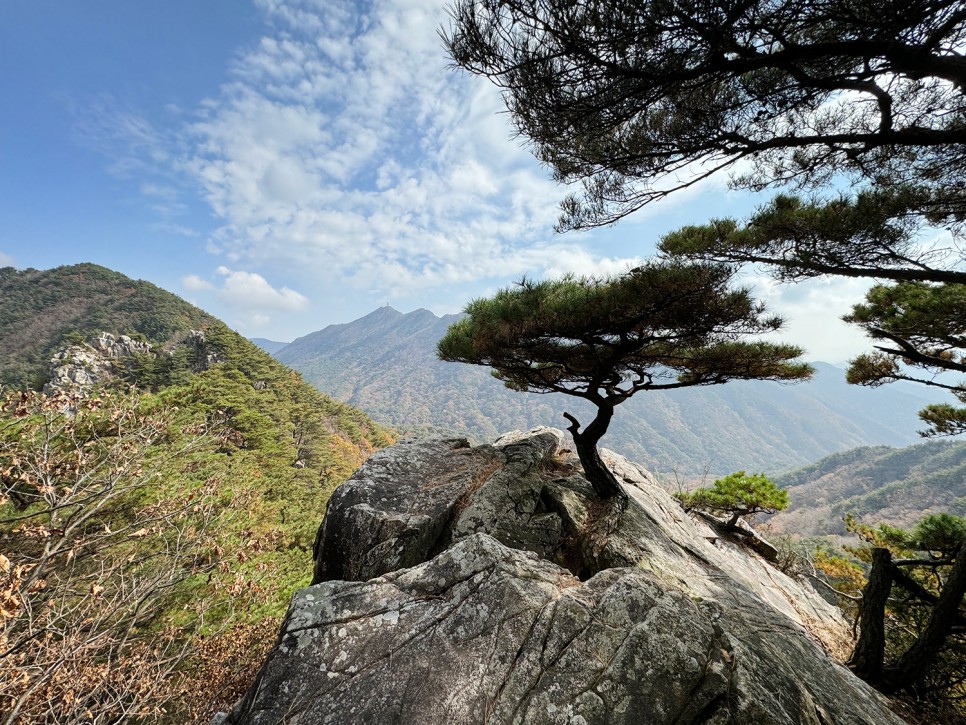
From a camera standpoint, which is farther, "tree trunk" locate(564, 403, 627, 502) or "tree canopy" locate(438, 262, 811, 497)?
"tree trunk" locate(564, 403, 627, 502)

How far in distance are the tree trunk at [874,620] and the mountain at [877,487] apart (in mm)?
51611

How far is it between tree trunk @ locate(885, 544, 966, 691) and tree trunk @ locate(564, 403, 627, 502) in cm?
317

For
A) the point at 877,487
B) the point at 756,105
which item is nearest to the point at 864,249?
the point at 756,105

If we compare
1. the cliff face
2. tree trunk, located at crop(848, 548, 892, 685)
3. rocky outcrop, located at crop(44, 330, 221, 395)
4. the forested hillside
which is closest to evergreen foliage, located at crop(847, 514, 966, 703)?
tree trunk, located at crop(848, 548, 892, 685)

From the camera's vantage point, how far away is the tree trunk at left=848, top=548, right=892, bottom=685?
3.70m

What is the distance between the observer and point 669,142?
3629mm

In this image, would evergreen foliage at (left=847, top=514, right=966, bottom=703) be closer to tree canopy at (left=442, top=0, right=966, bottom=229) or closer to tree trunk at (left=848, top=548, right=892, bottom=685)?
tree trunk at (left=848, top=548, right=892, bottom=685)

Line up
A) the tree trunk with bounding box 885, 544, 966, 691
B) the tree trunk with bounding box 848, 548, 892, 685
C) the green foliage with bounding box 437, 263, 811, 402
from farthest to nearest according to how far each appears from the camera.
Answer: the green foliage with bounding box 437, 263, 811, 402, the tree trunk with bounding box 848, 548, 892, 685, the tree trunk with bounding box 885, 544, 966, 691

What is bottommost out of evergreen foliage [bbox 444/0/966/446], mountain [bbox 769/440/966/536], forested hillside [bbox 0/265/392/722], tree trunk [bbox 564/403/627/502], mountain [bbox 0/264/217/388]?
mountain [bbox 769/440/966/536]

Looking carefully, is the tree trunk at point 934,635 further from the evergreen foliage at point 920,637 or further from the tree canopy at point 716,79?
the tree canopy at point 716,79

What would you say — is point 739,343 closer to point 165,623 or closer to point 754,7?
point 754,7

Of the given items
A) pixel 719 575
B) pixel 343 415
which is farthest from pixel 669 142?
pixel 343 415

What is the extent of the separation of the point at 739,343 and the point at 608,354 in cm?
194

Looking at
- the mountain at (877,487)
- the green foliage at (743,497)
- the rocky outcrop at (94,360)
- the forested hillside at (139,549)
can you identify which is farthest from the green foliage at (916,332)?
the rocky outcrop at (94,360)
